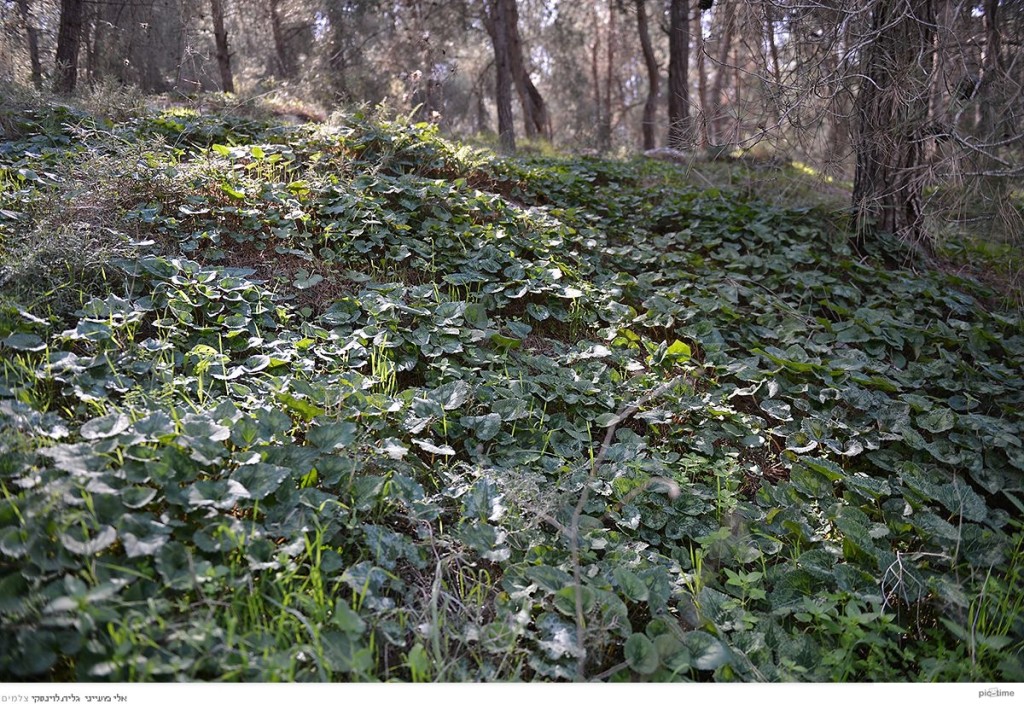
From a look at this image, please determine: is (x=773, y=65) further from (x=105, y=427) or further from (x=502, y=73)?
(x=502, y=73)

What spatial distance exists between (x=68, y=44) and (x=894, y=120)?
6.82m

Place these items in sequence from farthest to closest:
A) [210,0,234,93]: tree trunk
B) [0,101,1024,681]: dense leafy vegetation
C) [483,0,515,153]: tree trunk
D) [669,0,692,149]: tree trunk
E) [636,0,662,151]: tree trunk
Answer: [636,0,662,151]: tree trunk
[669,0,692,149]: tree trunk
[483,0,515,153]: tree trunk
[210,0,234,93]: tree trunk
[0,101,1024,681]: dense leafy vegetation

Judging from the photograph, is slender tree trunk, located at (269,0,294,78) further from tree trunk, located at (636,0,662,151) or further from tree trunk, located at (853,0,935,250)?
tree trunk, located at (853,0,935,250)

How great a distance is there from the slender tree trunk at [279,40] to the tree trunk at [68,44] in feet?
11.3

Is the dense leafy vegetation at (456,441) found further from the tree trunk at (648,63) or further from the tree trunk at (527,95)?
the tree trunk at (648,63)

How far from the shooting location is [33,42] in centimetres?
583

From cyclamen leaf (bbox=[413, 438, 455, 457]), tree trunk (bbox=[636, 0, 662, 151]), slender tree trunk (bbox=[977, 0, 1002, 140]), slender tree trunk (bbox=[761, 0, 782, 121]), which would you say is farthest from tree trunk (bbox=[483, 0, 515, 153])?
cyclamen leaf (bbox=[413, 438, 455, 457])

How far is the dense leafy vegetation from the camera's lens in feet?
4.49

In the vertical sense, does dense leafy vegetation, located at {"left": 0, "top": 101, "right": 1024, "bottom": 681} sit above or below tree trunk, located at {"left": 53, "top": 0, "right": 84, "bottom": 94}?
below

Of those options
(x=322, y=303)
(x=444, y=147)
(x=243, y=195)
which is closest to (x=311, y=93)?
(x=444, y=147)

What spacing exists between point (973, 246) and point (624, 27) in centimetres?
1136

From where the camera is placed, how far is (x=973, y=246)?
4676mm

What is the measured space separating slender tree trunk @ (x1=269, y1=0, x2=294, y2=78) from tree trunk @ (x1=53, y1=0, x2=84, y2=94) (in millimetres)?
3441

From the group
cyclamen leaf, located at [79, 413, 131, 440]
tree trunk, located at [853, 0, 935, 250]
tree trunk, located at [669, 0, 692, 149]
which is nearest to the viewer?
cyclamen leaf, located at [79, 413, 131, 440]
